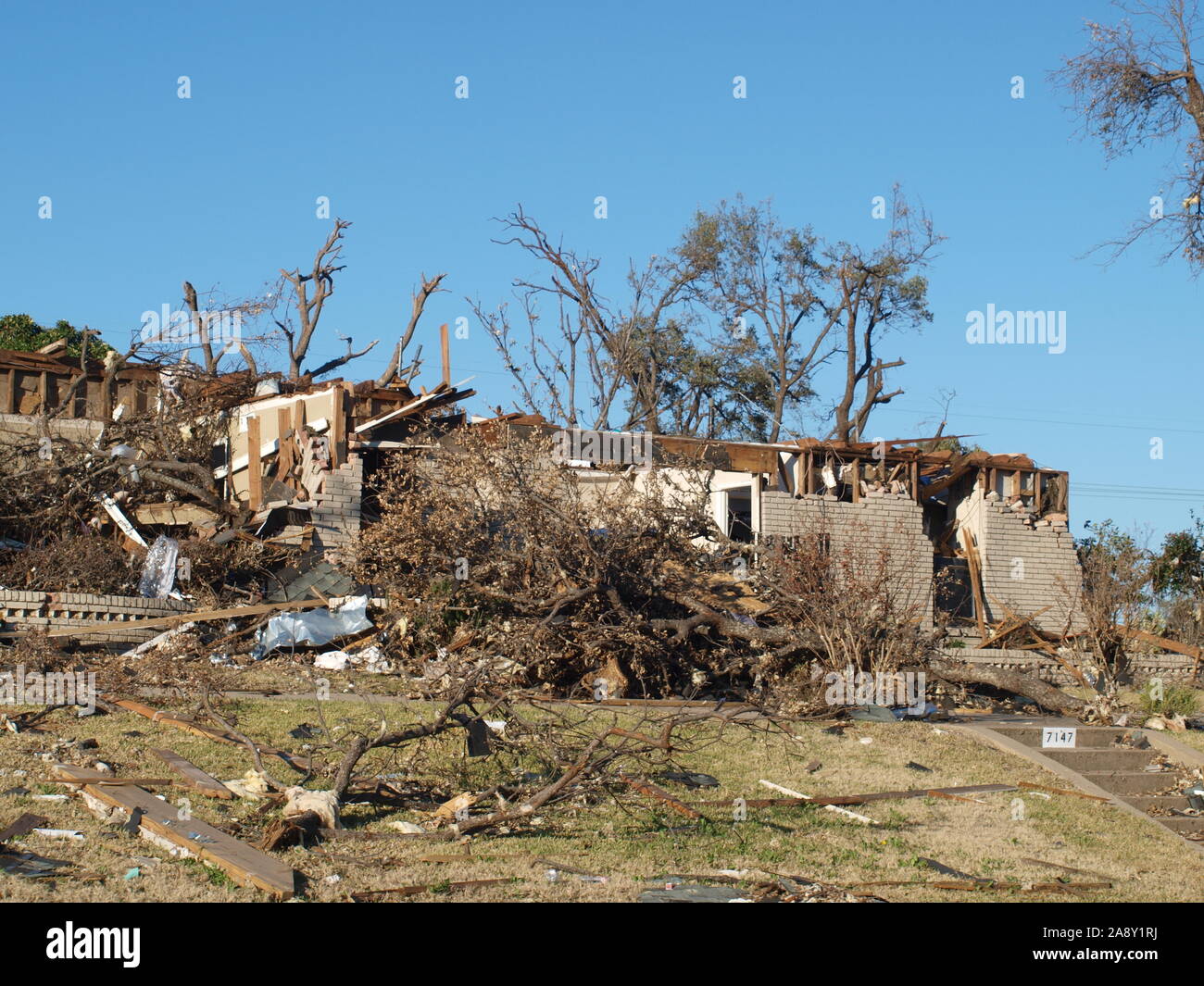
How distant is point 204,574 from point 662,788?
8.45 metres

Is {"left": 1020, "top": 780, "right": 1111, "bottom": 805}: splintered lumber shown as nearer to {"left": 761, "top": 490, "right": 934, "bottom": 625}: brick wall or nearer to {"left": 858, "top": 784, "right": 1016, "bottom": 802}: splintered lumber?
{"left": 858, "top": 784, "right": 1016, "bottom": 802}: splintered lumber

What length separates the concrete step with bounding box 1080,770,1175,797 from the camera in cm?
1061

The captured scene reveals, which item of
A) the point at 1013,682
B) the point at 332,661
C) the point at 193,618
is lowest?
the point at 1013,682

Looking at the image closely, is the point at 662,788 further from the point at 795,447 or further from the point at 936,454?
the point at 936,454

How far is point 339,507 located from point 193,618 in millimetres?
2919

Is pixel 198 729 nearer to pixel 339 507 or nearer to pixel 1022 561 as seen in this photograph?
pixel 339 507

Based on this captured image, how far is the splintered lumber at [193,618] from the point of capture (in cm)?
1304

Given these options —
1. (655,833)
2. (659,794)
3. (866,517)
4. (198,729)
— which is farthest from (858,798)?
(866,517)

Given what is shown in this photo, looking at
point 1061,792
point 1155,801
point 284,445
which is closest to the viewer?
point 1061,792

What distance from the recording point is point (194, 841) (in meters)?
6.38

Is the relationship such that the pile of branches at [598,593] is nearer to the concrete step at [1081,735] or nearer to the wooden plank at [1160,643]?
the concrete step at [1081,735]

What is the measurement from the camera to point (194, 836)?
21.3 ft

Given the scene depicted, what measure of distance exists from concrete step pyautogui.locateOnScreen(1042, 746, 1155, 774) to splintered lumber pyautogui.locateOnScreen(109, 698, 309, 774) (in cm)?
682

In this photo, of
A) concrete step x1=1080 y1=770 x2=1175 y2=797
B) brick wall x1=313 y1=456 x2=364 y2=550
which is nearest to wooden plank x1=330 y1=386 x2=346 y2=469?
brick wall x1=313 y1=456 x2=364 y2=550
